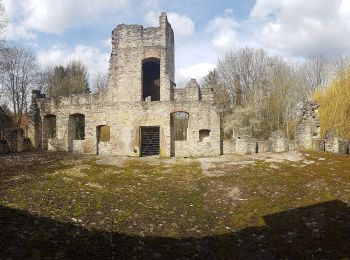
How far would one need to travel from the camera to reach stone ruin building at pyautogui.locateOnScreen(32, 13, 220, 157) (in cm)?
2153

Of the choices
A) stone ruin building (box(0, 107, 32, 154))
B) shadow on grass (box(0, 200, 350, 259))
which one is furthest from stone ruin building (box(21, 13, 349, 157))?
shadow on grass (box(0, 200, 350, 259))

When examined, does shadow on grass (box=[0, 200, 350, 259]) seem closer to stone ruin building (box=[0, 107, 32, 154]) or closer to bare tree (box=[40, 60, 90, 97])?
stone ruin building (box=[0, 107, 32, 154])

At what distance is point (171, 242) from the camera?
880cm

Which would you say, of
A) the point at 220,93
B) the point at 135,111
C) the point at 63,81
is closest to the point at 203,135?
the point at 135,111

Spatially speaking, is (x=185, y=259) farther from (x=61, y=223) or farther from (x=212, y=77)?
(x=212, y=77)

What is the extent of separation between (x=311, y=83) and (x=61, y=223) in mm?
30090

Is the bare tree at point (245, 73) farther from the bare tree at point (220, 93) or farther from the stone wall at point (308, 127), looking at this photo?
the stone wall at point (308, 127)

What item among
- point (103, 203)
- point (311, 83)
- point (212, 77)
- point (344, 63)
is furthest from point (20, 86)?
point (344, 63)

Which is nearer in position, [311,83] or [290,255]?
[290,255]

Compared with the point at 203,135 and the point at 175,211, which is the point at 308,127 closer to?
the point at 203,135

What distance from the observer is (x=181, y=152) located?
2175 centimetres

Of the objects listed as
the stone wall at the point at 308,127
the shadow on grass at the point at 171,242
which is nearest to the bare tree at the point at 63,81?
the stone wall at the point at 308,127

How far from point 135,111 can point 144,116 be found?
0.69 m

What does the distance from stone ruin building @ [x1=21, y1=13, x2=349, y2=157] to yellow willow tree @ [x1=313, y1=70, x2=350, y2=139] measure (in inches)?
181
